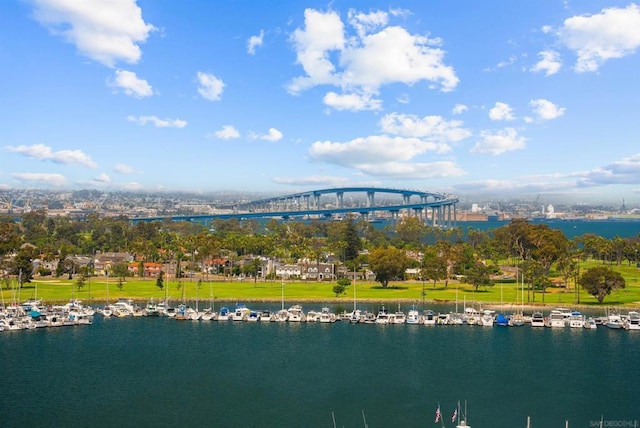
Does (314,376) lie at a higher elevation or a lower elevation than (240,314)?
lower

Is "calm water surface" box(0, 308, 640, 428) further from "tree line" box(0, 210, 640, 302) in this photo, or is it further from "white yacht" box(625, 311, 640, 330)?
"tree line" box(0, 210, 640, 302)

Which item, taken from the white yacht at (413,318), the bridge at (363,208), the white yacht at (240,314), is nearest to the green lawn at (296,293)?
the white yacht at (240,314)

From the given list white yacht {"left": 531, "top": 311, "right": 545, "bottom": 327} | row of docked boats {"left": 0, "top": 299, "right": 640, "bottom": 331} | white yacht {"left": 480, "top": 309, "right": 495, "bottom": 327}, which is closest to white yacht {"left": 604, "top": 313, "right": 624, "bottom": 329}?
row of docked boats {"left": 0, "top": 299, "right": 640, "bottom": 331}

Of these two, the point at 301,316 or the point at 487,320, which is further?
the point at 301,316

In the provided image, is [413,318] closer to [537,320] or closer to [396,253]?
[537,320]

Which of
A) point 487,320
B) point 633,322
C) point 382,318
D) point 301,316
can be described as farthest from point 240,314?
point 633,322

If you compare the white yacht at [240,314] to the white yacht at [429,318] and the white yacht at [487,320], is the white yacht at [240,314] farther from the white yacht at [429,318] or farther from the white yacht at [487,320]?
the white yacht at [487,320]

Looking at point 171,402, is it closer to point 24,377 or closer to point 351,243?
point 24,377
